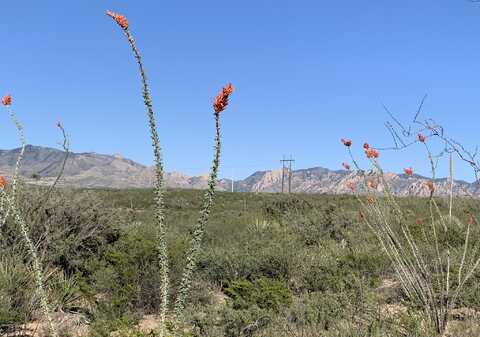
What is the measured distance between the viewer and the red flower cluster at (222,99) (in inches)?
101

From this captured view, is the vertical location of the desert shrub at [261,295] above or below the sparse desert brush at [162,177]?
below

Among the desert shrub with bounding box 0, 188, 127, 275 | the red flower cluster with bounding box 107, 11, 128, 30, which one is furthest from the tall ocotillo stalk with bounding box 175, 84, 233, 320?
the desert shrub with bounding box 0, 188, 127, 275

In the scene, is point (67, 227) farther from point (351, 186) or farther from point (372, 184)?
point (372, 184)

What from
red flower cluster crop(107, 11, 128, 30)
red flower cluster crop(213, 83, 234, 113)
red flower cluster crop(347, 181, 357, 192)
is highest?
red flower cluster crop(107, 11, 128, 30)

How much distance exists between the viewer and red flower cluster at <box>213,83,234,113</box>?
257 centimetres

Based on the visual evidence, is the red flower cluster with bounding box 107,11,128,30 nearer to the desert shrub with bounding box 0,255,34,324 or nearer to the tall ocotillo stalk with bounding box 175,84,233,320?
the tall ocotillo stalk with bounding box 175,84,233,320

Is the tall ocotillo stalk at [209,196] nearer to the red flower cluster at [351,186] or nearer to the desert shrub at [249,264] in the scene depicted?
the red flower cluster at [351,186]

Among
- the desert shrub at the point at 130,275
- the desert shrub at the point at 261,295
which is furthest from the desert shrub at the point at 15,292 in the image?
the desert shrub at the point at 261,295

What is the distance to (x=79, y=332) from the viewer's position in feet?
21.2

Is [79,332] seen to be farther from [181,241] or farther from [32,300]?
[181,241]

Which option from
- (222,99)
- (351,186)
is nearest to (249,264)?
(351,186)

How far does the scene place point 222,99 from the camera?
2.58 m

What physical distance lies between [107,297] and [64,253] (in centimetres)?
155

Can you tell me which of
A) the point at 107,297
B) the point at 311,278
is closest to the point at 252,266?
the point at 311,278
